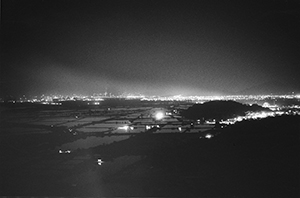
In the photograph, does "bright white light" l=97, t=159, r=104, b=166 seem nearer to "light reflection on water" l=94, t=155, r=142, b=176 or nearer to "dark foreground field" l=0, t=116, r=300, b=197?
"light reflection on water" l=94, t=155, r=142, b=176

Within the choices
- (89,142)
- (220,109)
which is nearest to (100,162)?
(89,142)

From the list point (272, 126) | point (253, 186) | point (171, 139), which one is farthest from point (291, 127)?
point (253, 186)

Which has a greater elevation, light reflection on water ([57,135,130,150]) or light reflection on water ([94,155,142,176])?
light reflection on water ([57,135,130,150])

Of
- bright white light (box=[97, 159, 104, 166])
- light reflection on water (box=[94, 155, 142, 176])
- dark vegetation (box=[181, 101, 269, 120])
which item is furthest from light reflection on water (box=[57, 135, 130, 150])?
dark vegetation (box=[181, 101, 269, 120])

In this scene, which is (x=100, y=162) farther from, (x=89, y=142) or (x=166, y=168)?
(x=89, y=142)

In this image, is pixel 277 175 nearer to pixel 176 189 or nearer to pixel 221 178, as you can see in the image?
pixel 221 178

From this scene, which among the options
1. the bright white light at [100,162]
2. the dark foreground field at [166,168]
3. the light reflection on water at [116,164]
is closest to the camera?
the dark foreground field at [166,168]

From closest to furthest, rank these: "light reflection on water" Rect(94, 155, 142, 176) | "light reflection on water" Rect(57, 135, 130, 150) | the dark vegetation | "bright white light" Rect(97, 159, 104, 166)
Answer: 1. "light reflection on water" Rect(94, 155, 142, 176)
2. "bright white light" Rect(97, 159, 104, 166)
3. "light reflection on water" Rect(57, 135, 130, 150)
4. the dark vegetation

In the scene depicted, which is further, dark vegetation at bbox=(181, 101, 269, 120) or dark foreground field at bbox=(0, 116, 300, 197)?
dark vegetation at bbox=(181, 101, 269, 120)

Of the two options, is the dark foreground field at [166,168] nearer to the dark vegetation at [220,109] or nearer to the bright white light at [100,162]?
the bright white light at [100,162]

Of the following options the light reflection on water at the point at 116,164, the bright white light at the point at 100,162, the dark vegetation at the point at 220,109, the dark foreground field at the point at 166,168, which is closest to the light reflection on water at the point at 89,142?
the dark foreground field at the point at 166,168
